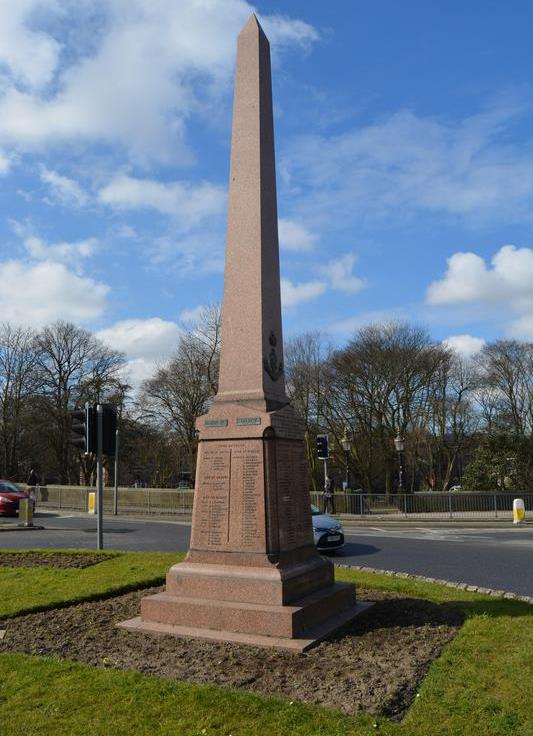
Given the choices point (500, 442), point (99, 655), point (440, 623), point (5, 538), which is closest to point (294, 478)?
point (440, 623)

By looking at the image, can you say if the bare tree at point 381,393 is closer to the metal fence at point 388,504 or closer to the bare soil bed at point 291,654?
the metal fence at point 388,504

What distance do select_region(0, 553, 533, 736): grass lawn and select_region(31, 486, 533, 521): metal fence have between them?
22.9 meters

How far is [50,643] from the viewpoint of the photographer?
608 cm

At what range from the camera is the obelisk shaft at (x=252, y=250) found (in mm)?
7488

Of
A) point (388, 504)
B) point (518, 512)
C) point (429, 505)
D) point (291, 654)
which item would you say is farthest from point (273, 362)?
point (388, 504)

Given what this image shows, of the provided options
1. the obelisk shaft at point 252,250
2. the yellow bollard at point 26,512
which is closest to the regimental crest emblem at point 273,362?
the obelisk shaft at point 252,250

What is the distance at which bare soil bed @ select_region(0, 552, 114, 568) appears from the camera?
11.6 meters

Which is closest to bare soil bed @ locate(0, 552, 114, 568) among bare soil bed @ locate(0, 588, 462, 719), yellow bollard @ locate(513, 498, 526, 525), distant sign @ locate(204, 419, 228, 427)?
bare soil bed @ locate(0, 588, 462, 719)

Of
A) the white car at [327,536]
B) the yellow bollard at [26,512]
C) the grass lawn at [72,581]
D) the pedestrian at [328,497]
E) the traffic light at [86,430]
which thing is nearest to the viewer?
the grass lawn at [72,581]

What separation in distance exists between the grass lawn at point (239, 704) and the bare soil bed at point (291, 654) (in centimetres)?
21

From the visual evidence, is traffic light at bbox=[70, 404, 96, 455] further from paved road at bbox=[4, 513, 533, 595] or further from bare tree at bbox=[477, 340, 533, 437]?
bare tree at bbox=[477, 340, 533, 437]

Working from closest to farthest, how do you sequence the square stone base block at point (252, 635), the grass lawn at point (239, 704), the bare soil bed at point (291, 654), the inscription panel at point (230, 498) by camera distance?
the grass lawn at point (239, 704), the bare soil bed at point (291, 654), the square stone base block at point (252, 635), the inscription panel at point (230, 498)

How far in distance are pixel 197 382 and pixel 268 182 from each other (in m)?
33.8

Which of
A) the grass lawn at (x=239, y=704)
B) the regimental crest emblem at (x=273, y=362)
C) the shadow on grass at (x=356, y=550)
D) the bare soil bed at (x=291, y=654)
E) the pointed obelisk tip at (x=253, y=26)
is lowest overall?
the shadow on grass at (x=356, y=550)
